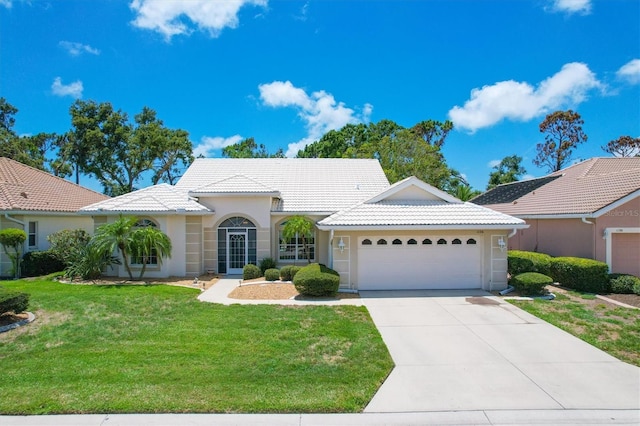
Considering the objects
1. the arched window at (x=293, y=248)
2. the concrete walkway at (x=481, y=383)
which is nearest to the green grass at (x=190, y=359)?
the concrete walkway at (x=481, y=383)

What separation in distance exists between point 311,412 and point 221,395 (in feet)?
4.94

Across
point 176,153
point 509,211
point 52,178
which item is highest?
point 176,153

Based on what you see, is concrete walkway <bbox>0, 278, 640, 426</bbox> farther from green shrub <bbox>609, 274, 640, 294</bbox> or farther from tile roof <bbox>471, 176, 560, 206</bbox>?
tile roof <bbox>471, 176, 560, 206</bbox>

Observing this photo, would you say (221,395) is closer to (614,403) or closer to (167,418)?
(167,418)

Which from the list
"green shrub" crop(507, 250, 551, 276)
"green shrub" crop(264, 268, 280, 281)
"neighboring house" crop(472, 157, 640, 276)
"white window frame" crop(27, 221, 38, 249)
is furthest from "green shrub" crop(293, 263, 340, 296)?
"white window frame" crop(27, 221, 38, 249)

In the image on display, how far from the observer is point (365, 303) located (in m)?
12.2

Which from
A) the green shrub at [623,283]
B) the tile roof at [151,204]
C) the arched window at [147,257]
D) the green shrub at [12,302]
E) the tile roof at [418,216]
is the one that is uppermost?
the tile roof at [151,204]

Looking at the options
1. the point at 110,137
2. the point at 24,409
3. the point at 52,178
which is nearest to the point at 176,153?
the point at 110,137

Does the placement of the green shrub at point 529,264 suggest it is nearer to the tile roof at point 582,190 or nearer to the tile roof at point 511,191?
the tile roof at point 582,190

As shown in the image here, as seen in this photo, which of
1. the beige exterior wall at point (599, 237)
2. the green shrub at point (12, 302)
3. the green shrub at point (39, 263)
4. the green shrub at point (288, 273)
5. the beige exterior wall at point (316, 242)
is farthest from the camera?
the beige exterior wall at point (316, 242)

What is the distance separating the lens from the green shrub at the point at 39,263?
17.4 meters

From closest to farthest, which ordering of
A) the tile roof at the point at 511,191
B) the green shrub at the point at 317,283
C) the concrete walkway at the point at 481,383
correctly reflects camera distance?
the concrete walkway at the point at 481,383
the green shrub at the point at 317,283
the tile roof at the point at 511,191

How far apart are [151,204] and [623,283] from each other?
20037mm

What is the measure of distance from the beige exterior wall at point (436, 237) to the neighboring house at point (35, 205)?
1580 centimetres
